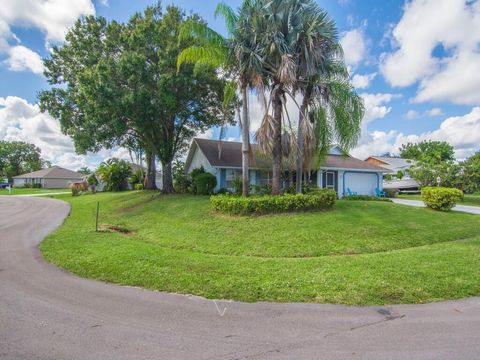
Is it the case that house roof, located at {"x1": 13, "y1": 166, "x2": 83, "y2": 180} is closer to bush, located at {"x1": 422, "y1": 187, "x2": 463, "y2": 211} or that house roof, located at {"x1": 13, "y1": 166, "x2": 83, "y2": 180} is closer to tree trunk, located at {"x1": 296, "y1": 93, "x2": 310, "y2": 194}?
tree trunk, located at {"x1": 296, "y1": 93, "x2": 310, "y2": 194}

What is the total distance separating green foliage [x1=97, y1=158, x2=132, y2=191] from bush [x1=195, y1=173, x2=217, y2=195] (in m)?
18.8

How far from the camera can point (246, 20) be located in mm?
13125

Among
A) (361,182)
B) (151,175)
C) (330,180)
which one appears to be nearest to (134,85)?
(151,175)

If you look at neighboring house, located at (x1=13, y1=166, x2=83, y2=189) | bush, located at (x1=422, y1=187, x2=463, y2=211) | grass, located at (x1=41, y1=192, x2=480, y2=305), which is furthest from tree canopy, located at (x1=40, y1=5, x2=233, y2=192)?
neighboring house, located at (x1=13, y1=166, x2=83, y2=189)

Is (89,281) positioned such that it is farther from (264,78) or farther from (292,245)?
(264,78)

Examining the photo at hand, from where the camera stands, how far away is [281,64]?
1219 centimetres

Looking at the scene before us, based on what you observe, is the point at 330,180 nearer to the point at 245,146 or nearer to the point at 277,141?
the point at 277,141

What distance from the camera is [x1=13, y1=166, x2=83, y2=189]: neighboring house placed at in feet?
193

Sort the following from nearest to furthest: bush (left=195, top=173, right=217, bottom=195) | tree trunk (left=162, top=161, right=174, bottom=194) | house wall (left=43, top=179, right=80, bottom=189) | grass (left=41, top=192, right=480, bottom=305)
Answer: grass (left=41, top=192, right=480, bottom=305) < bush (left=195, top=173, right=217, bottom=195) < tree trunk (left=162, top=161, right=174, bottom=194) < house wall (left=43, top=179, right=80, bottom=189)

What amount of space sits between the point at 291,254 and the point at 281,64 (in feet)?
26.0

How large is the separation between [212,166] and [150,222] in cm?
764

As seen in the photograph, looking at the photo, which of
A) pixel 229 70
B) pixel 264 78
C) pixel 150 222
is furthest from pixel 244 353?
pixel 229 70

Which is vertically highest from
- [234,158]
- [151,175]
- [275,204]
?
[234,158]

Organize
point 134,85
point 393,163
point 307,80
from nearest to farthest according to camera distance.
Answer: point 307,80
point 134,85
point 393,163
